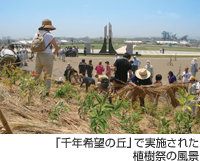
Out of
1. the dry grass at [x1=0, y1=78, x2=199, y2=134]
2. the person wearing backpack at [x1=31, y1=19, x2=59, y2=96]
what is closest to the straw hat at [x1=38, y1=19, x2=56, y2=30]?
the person wearing backpack at [x1=31, y1=19, x2=59, y2=96]

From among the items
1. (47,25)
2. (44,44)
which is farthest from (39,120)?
(47,25)

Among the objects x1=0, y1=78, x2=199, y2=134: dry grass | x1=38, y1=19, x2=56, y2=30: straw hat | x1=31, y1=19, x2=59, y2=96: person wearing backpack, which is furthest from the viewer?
x1=38, y1=19, x2=56, y2=30: straw hat

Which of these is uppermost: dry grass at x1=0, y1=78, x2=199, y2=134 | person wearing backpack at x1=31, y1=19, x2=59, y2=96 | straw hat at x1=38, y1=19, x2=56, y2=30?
straw hat at x1=38, y1=19, x2=56, y2=30

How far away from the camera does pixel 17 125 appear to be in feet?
8.45

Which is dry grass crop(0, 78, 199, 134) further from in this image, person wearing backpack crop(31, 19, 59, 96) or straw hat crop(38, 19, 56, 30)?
straw hat crop(38, 19, 56, 30)

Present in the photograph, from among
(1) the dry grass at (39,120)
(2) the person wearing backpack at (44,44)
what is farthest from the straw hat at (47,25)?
(1) the dry grass at (39,120)

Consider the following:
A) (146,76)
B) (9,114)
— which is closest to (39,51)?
(9,114)

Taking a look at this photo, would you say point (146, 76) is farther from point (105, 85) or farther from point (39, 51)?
point (39, 51)

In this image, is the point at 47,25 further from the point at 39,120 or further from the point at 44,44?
the point at 39,120

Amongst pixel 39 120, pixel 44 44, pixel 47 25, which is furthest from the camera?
pixel 47 25

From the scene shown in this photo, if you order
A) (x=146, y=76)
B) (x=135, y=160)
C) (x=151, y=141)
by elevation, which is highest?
(x=146, y=76)

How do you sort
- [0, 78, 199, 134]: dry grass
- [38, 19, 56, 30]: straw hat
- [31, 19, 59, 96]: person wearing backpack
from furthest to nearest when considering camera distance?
[38, 19, 56, 30]: straw hat
[31, 19, 59, 96]: person wearing backpack
[0, 78, 199, 134]: dry grass

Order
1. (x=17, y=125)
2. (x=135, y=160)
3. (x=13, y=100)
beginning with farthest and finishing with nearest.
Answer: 1. (x=13, y=100)
2. (x=17, y=125)
3. (x=135, y=160)

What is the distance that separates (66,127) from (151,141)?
1232mm
